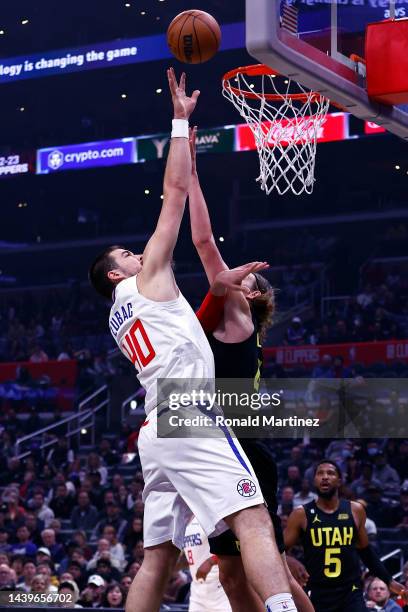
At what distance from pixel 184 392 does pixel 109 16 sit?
64.2 feet

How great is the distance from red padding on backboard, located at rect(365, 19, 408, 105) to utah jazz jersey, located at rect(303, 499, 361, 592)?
2.91 metres

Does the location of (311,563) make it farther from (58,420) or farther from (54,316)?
(54,316)

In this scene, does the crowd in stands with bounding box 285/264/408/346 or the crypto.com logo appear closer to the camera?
the crowd in stands with bounding box 285/264/408/346

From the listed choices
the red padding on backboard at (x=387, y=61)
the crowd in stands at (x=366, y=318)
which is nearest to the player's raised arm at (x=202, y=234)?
the red padding on backboard at (x=387, y=61)

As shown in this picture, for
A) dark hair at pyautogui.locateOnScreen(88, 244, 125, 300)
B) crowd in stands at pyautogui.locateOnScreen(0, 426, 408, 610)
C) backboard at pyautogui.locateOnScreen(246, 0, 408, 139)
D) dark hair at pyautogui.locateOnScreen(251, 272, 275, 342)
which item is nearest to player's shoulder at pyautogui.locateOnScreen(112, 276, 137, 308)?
dark hair at pyautogui.locateOnScreen(88, 244, 125, 300)

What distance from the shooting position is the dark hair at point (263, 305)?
534 cm

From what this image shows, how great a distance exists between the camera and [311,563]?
710 cm

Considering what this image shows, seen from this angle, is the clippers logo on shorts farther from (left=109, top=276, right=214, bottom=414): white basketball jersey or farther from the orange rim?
the orange rim

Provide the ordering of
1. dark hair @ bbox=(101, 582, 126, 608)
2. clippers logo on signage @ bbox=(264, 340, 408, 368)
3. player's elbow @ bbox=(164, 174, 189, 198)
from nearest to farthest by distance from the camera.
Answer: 1. player's elbow @ bbox=(164, 174, 189, 198)
2. dark hair @ bbox=(101, 582, 126, 608)
3. clippers logo on signage @ bbox=(264, 340, 408, 368)

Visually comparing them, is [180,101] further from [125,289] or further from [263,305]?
[263,305]

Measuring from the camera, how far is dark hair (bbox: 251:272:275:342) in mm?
5336

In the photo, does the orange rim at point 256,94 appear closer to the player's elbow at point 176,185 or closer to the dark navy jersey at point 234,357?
the player's elbow at point 176,185

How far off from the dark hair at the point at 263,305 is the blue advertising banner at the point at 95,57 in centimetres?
1513

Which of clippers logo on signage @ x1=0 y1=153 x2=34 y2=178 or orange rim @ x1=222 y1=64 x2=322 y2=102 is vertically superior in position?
clippers logo on signage @ x1=0 y1=153 x2=34 y2=178
